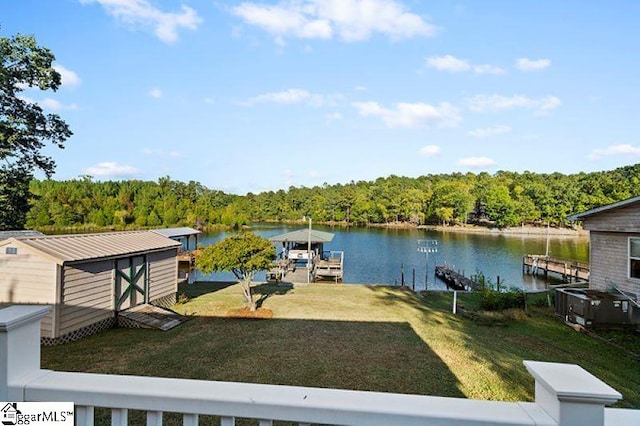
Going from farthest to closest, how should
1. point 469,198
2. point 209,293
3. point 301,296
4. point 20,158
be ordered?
1. point 469,198
2. point 20,158
3. point 209,293
4. point 301,296

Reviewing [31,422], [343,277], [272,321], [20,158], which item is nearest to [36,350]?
[31,422]

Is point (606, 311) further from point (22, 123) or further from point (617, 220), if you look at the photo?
point (22, 123)

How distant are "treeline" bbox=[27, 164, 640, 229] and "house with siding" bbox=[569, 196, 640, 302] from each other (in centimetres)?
5671

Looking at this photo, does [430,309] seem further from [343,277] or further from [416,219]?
[416,219]

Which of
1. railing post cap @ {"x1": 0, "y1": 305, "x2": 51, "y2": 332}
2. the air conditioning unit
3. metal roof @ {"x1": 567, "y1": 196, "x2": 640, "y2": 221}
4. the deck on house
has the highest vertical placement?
metal roof @ {"x1": 567, "y1": 196, "x2": 640, "y2": 221}

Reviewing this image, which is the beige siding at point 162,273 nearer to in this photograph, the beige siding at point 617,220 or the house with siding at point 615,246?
the house with siding at point 615,246

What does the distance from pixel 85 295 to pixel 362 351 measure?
22.5 feet

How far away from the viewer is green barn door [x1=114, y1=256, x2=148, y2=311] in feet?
34.9

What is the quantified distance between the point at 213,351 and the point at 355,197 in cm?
8288

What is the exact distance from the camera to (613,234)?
1236cm

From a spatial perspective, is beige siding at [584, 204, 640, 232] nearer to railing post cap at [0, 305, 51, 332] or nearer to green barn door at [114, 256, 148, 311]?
railing post cap at [0, 305, 51, 332]

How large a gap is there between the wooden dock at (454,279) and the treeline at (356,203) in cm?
4448

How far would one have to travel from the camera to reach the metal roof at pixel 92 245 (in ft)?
29.2

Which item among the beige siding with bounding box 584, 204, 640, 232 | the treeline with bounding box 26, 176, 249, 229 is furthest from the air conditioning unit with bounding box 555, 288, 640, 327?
the treeline with bounding box 26, 176, 249, 229
